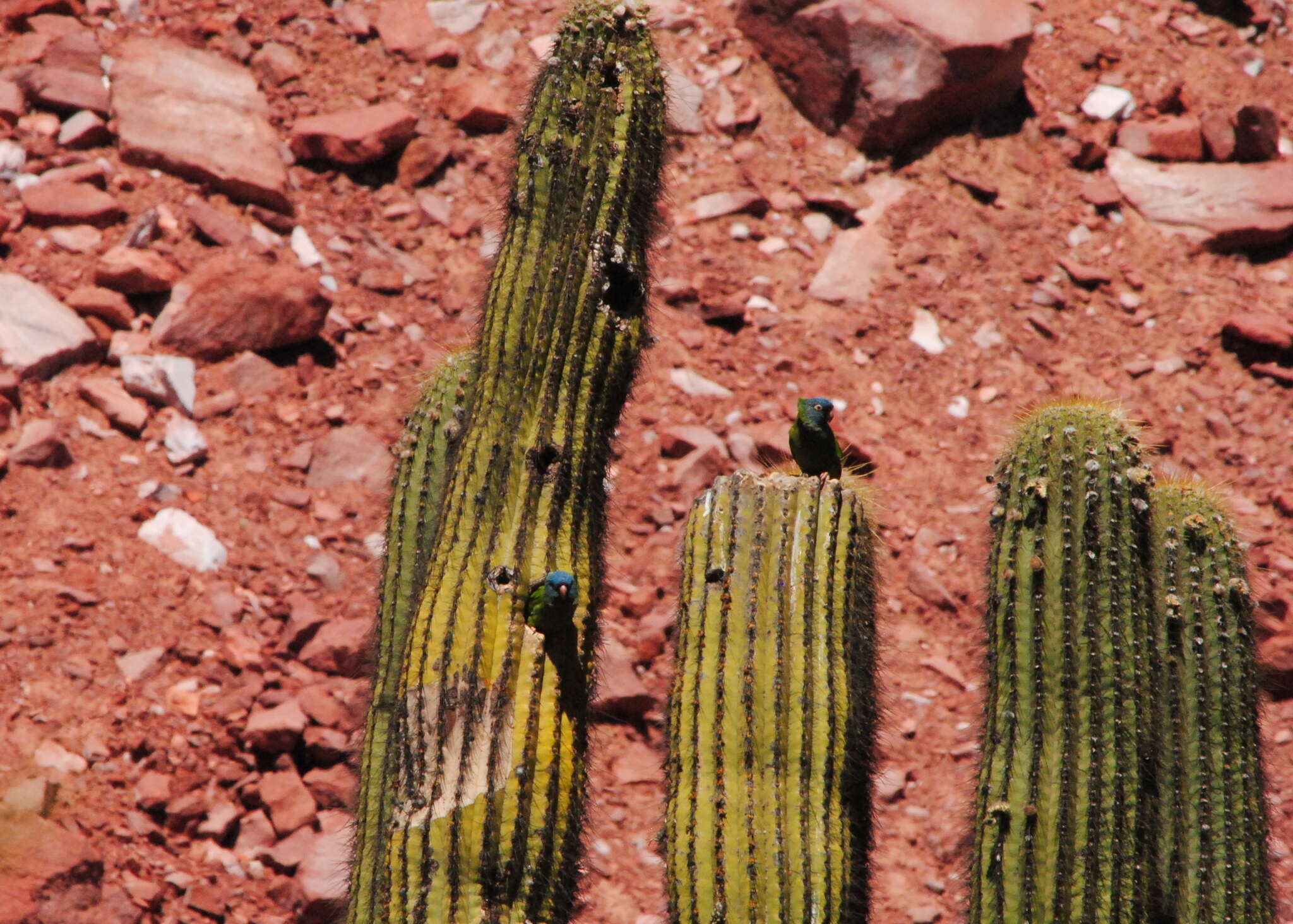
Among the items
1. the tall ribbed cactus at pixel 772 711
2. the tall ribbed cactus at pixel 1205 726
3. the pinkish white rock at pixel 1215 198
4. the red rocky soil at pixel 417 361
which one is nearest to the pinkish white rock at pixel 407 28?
the red rocky soil at pixel 417 361

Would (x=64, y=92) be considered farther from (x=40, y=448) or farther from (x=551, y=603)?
(x=551, y=603)

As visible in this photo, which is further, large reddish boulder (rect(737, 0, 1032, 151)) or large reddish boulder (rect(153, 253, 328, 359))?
large reddish boulder (rect(737, 0, 1032, 151))

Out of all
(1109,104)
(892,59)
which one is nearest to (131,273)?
(892,59)

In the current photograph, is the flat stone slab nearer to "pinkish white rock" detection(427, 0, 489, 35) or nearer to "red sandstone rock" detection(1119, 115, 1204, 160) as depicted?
"pinkish white rock" detection(427, 0, 489, 35)

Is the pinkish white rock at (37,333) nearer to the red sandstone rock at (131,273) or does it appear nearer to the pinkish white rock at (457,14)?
the red sandstone rock at (131,273)

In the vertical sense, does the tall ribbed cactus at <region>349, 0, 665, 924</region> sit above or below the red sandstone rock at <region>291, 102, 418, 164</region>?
above

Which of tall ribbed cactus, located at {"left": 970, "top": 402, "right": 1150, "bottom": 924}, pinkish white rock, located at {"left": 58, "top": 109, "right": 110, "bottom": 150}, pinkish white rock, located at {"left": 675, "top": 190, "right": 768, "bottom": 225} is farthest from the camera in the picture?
pinkish white rock, located at {"left": 675, "top": 190, "right": 768, "bottom": 225}

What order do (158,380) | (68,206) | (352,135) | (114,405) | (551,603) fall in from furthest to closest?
(352,135)
(68,206)
(158,380)
(114,405)
(551,603)

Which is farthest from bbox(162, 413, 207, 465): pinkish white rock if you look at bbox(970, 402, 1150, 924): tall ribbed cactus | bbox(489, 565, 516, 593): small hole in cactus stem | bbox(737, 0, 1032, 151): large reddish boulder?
bbox(737, 0, 1032, 151): large reddish boulder
